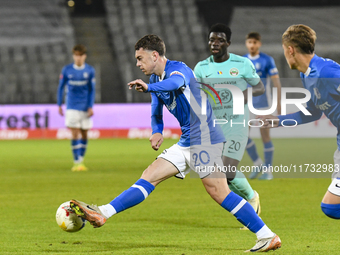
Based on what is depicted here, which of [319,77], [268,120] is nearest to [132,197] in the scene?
[268,120]

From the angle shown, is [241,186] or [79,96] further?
[79,96]

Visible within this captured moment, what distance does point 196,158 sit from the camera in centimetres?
429

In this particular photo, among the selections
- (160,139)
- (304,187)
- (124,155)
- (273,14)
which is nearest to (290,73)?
(273,14)

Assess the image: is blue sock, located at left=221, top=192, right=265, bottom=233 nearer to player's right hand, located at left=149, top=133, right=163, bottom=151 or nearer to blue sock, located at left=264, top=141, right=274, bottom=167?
player's right hand, located at left=149, top=133, right=163, bottom=151

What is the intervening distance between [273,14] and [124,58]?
858 cm

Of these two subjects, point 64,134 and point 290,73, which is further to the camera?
point 290,73

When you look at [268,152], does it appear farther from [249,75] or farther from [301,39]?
[301,39]

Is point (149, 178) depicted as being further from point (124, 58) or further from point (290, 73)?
point (124, 58)

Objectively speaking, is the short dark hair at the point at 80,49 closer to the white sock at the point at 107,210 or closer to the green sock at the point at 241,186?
the green sock at the point at 241,186

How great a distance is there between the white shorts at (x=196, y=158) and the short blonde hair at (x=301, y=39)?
990mm

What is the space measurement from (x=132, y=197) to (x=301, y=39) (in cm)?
174

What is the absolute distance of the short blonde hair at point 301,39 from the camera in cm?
418

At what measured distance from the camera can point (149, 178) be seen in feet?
14.0

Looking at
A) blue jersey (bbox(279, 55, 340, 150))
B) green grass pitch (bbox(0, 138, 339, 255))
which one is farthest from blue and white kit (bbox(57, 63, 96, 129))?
blue jersey (bbox(279, 55, 340, 150))
